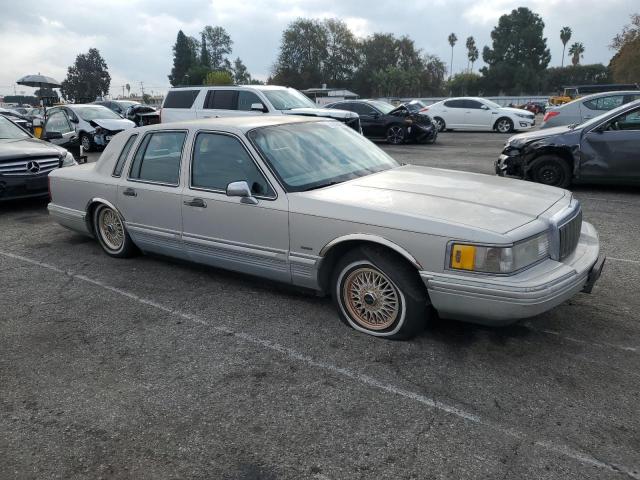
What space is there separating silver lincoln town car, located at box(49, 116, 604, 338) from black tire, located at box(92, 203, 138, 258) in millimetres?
50

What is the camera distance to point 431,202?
3596mm

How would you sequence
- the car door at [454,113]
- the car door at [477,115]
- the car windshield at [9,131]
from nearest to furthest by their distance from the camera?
the car windshield at [9,131], the car door at [477,115], the car door at [454,113]

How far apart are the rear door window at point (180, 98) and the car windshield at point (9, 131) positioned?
14.2 ft

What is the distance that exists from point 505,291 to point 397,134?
14.9m

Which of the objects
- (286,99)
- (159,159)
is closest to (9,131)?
(159,159)

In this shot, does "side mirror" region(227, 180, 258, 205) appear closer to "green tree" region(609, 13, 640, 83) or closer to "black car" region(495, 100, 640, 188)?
"black car" region(495, 100, 640, 188)

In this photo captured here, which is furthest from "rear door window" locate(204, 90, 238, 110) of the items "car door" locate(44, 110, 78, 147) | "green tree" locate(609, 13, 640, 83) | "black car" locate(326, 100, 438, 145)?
"green tree" locate(609, 13, 640, 83)

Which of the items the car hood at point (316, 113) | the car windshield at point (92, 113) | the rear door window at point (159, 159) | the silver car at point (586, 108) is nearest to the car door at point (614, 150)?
the silver car at point (586, 108)

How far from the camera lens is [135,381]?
10.7 ft

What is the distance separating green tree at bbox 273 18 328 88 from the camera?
92600 millimetres

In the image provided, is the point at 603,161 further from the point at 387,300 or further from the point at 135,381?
the point at 135,381

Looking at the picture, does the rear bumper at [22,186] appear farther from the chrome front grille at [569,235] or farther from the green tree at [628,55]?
the green tree at [628,55]

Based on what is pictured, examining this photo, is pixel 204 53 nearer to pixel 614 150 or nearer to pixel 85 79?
pixel 85 79

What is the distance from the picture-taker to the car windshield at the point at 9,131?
8844mm
